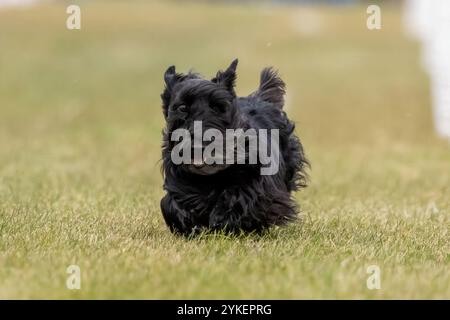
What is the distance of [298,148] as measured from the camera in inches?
357

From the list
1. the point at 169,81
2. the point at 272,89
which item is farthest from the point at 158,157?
the point at 169,81

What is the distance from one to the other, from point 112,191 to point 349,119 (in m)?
11.6

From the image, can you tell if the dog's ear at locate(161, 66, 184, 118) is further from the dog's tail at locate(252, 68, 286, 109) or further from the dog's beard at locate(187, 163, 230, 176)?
the dog's tail at locate(252, 68, 286, 109)

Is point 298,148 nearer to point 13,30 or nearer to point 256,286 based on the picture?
point 256,286

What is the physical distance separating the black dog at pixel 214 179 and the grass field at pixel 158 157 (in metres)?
0.22

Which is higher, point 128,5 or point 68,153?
point 128,5

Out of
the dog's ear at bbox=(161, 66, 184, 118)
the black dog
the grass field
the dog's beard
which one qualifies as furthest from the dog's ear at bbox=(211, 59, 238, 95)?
the grass field

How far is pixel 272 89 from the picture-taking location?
919 centimetres

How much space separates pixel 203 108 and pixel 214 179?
0.78 metres

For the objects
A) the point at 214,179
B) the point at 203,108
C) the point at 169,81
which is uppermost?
the point at 169,81

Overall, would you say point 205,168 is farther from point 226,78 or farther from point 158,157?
point 158,157

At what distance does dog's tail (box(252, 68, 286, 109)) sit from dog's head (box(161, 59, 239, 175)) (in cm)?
206

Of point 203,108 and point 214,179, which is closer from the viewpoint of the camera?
point 203,108
